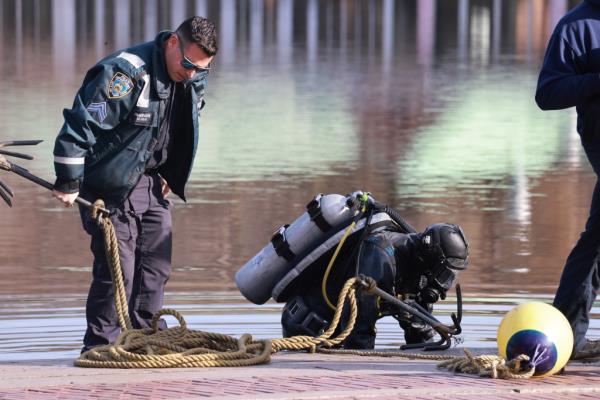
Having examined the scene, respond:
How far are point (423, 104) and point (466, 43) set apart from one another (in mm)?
15369

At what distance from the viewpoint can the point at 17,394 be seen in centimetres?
638

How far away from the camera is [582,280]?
748cm

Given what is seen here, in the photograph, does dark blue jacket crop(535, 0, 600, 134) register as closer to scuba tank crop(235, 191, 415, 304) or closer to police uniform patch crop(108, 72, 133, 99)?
scuba tank crop(235, 191, 415, 304)

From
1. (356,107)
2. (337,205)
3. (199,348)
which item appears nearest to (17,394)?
(199,348)

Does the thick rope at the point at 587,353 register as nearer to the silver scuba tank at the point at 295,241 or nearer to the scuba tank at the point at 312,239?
the scuba tank at the point at 312,239

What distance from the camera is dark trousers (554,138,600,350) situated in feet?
24.4

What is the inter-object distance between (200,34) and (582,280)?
6.90 feet

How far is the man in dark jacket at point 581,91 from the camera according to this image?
283 inches

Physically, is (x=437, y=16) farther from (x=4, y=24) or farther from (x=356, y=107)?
(x=356, y=107)

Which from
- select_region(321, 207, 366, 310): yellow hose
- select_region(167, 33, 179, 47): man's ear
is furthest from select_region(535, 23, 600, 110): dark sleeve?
select_region(167, 33, 179, 47): man's ear

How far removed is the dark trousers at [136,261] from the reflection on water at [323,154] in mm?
728

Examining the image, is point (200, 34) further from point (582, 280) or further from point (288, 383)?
point (582, 280)

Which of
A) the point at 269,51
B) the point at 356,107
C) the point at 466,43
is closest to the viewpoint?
the point at 356,107

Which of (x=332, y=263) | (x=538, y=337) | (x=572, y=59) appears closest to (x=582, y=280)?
(x=538, y=337)
